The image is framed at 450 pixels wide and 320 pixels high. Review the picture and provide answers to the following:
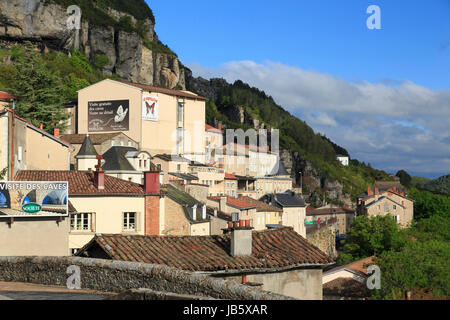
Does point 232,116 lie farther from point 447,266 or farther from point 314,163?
point 447,266

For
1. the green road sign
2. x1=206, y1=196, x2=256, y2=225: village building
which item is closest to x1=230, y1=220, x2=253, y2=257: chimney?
the green road sign

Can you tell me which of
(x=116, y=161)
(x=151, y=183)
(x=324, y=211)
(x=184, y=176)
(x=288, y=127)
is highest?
(x=288, y=127)

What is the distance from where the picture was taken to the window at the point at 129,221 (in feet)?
119

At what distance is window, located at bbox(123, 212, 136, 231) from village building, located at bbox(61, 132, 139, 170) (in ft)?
99.6

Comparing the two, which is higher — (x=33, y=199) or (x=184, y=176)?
(x=184, y=176)

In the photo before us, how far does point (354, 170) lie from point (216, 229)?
154230 millimetres

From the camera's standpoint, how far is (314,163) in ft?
531

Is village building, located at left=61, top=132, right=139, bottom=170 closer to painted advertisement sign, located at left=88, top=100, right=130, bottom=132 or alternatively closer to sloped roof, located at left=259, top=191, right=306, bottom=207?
painted advertisement sign, located at left=88, top=100, right=130, bottom=132

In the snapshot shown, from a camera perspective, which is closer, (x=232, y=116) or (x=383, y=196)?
(x=383, y=196)

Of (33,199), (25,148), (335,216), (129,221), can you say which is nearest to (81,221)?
(129,221)

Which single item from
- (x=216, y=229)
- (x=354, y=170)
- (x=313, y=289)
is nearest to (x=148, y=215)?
(x=216, y=229)

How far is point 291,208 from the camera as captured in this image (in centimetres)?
9112

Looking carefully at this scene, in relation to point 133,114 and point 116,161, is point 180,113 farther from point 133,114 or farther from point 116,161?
point 116,161

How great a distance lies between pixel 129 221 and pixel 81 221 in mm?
2745
